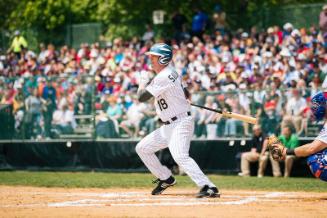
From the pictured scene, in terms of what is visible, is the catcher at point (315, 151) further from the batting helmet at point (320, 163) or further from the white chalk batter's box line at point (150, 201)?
the white chalk batter's box line at point (150, 201)

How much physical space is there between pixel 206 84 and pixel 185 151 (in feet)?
32.4

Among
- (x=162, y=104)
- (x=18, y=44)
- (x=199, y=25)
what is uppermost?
(x=199, y=25)

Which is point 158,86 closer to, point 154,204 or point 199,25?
point 154,204

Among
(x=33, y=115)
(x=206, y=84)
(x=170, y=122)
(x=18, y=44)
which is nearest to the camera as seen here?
(x=170, y=122)

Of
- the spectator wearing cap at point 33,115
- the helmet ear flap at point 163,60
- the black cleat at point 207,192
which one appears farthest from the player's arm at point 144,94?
the spectator wearing cap at point 33,115

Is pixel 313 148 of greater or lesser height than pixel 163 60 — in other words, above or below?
below

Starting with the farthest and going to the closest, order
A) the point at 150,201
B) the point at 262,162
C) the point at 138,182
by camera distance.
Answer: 1. the point at 262,162
2. the point at 138,182
3. the point at 150,201

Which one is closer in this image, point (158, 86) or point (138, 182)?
point (158, 86)

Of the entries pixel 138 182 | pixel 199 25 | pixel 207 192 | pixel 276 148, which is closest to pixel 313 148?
pixel 276 148

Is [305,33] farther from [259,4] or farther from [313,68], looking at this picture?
[259,4]

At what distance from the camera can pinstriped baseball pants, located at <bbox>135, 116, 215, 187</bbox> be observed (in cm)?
1151

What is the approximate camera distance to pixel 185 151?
1160 cm

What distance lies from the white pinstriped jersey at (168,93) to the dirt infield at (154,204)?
131 centimetres

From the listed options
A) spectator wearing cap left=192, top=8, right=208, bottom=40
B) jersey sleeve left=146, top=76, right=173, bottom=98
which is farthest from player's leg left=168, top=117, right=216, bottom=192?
spectator wearing cap left=192, top=8, right=208, bottom=40
